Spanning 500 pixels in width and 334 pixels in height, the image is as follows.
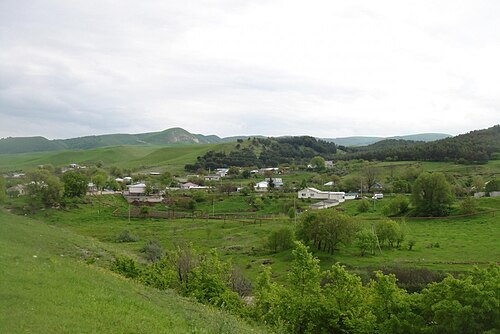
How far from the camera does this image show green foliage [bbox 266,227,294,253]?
208ft

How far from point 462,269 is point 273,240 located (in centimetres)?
2594

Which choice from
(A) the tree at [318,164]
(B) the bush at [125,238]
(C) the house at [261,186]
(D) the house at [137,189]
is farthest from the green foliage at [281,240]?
(A) the tree at [318,164]

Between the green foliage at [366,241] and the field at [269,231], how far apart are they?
1103mm

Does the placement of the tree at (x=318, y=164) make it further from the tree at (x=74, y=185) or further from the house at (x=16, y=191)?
the house at (x=16, y=191)

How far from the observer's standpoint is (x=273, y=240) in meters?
63.9

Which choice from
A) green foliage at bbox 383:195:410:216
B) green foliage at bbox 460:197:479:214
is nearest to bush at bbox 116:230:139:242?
green foliage at bbox 383:195:410:216

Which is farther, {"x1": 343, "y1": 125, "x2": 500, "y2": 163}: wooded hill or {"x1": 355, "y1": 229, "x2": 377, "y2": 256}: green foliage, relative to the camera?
{"x1": 343, "y1": 125, "x2": 500, "y2": 163}: wooded hill

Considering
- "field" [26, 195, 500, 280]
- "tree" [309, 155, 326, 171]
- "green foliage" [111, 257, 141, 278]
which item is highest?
"tree" [309, 155, 326, 171]

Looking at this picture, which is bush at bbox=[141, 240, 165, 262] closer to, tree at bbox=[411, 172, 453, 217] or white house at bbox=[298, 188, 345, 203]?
tree at bbox=[411, 172, 453, 217]

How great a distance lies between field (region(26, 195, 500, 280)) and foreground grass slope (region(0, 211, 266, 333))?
15787 millimetres

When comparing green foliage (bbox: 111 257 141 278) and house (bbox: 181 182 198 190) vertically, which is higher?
green foliage (bbox: 111 257 141 278)

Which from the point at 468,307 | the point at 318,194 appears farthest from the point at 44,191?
the point at 468,307

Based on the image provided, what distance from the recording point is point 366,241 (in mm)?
58344

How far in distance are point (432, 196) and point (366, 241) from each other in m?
33.3
